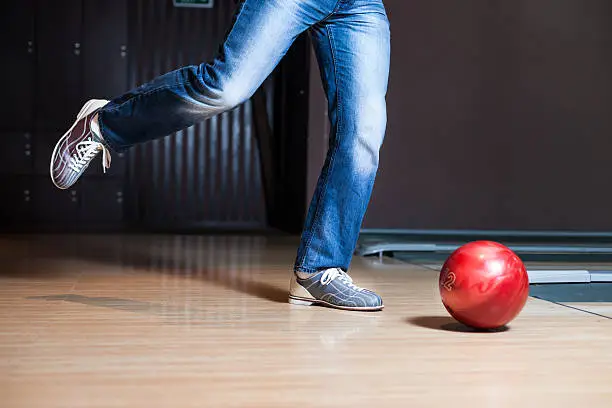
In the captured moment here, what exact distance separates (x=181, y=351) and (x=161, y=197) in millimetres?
4733

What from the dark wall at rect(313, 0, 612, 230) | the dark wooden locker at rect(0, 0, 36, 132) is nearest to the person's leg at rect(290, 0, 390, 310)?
the dark wall at rect(313, 0, 612, 230)

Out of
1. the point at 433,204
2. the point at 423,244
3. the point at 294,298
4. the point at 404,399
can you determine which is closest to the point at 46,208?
the point at 433,204

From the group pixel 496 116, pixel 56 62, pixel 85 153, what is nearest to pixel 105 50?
pixel 56 62

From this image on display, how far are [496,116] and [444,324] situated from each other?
11.1ft

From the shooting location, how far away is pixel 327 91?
7.62ft

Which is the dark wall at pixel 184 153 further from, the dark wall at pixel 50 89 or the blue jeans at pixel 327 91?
the blue jeans at pixel 327 91

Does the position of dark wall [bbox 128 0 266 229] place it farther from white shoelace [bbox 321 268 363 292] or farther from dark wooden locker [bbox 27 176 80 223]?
white shoelace [bbox 321 268 363 292]

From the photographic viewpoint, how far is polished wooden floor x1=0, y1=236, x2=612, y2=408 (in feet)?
4.47

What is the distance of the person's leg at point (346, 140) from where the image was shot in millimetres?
2262

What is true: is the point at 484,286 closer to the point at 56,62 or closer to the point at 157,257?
the point at 157,257

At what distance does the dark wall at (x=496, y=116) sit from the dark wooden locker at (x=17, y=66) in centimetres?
266

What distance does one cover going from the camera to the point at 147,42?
6.33 m

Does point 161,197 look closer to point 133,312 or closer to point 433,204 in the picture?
point 433,204

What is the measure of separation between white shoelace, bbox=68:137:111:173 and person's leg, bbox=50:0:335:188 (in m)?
0.05
